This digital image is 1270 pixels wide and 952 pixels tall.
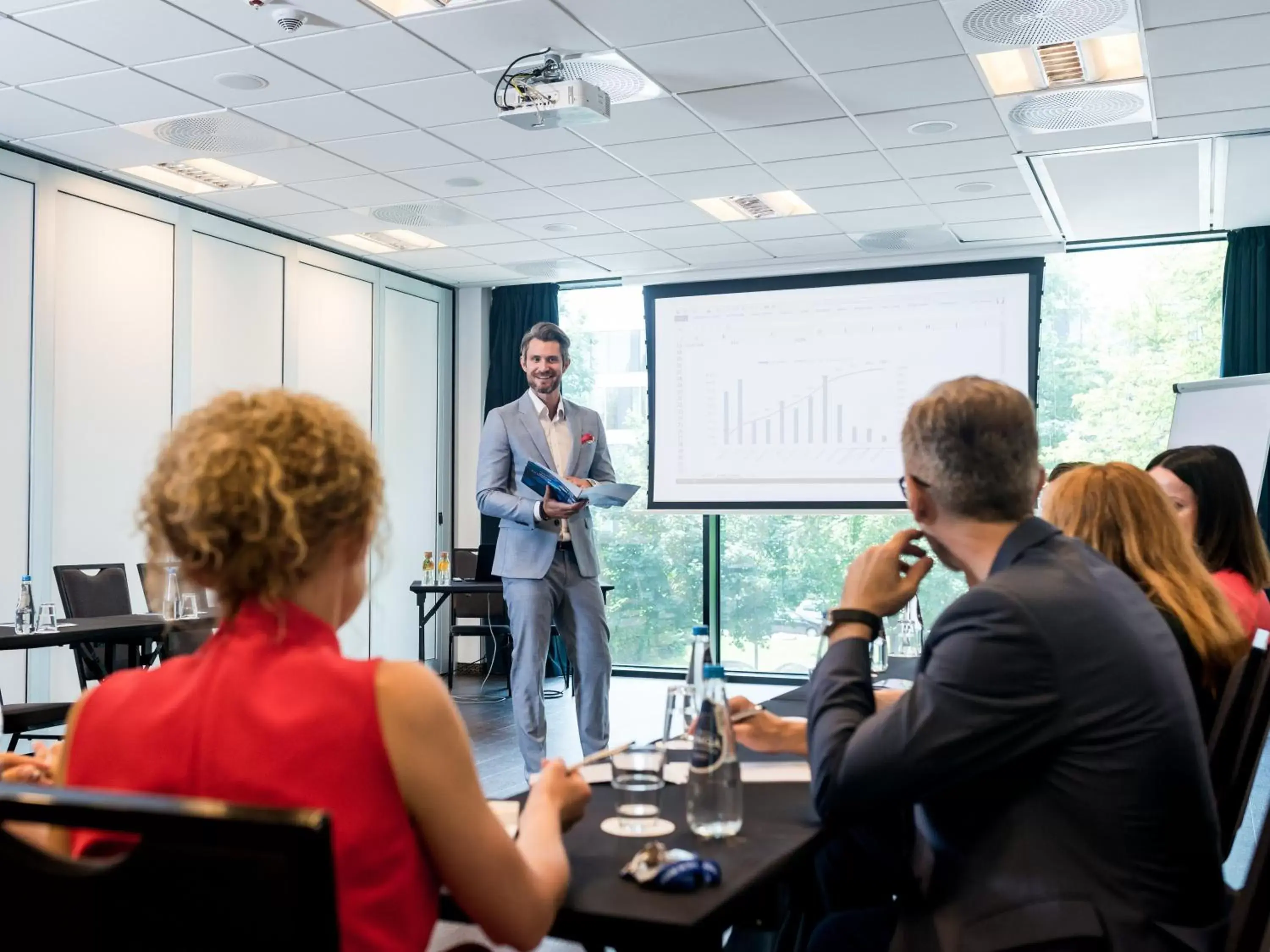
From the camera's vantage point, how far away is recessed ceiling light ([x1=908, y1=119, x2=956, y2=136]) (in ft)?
16.8

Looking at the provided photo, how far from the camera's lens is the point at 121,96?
4.79 m

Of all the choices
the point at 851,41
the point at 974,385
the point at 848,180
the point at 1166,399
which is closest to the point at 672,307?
the point at 848,180

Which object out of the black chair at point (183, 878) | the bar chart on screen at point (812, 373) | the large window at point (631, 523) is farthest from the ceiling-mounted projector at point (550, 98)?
the large window at point (631, 523)

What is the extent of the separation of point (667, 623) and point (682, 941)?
764 centimetres

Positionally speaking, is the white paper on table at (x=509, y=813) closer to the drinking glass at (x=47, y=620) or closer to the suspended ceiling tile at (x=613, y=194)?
the drinking glass at (x=47, y=620)

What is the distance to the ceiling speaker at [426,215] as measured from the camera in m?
6.49

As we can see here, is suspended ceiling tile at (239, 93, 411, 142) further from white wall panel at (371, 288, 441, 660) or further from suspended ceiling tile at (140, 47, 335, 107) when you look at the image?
white wall panel at (371, 288, 441, 660)

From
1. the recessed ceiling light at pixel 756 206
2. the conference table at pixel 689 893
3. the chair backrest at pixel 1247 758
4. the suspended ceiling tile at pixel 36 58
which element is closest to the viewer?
the conference table at pixel 689 893

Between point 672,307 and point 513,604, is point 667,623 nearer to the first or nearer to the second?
point 672,307

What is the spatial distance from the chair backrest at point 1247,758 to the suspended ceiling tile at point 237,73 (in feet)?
12.7

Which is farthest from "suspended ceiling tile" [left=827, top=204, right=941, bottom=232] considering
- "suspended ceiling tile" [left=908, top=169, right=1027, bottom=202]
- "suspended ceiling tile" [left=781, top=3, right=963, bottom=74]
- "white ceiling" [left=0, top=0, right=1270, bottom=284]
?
"suspended ceiling tile" [left=781, top=3, right=963, bottom=74]

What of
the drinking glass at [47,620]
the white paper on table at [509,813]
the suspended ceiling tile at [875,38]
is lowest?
the drinking glass at [47,620]

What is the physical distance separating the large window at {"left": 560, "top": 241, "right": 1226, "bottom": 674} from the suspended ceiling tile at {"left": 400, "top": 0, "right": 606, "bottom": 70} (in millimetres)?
3828

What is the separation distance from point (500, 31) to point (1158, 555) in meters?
3.02
